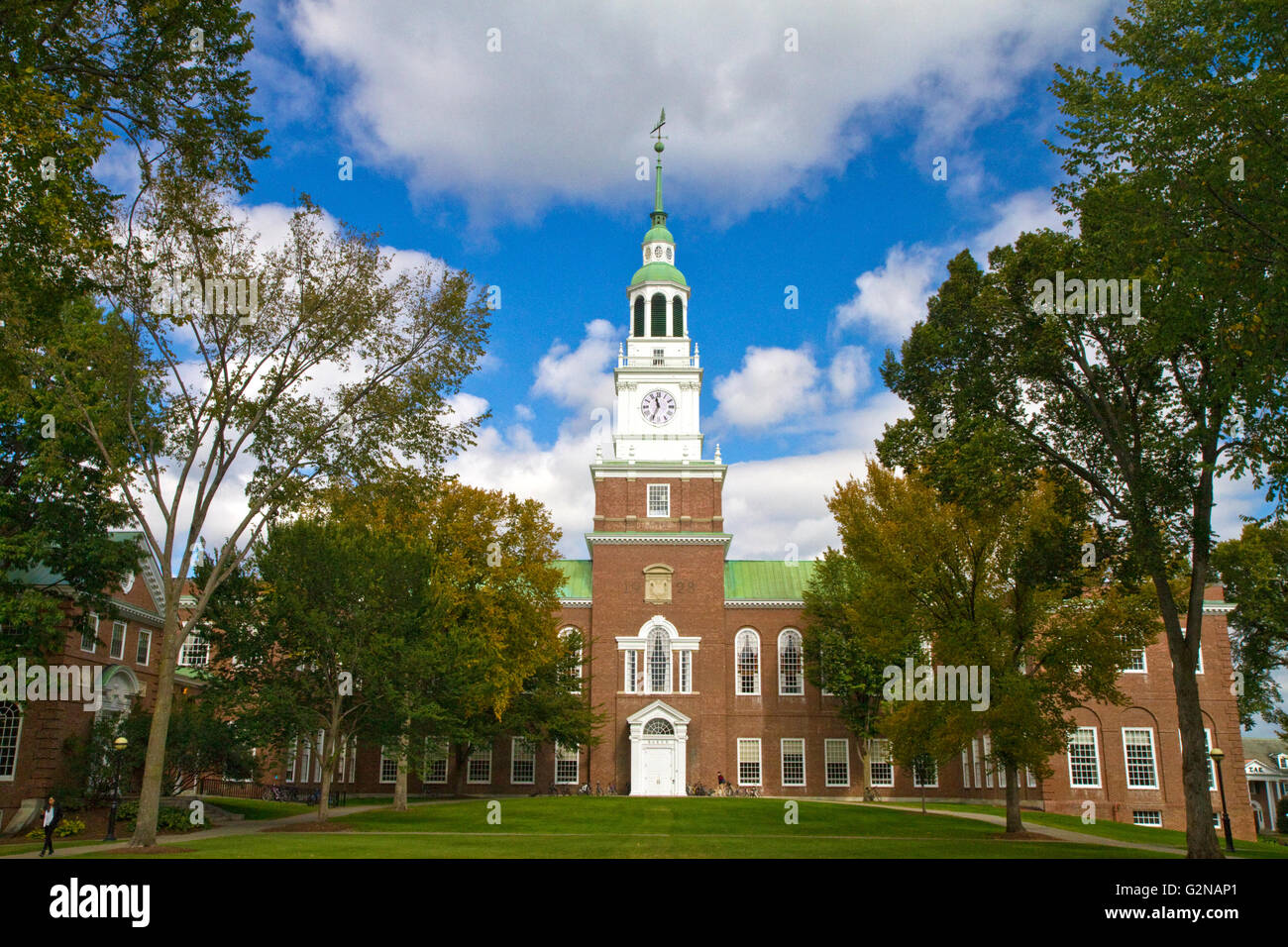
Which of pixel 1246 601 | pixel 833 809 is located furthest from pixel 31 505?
pixel 1246 601

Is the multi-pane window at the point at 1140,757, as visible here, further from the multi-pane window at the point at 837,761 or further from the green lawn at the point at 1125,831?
the multi-pane window at the point at 837,761

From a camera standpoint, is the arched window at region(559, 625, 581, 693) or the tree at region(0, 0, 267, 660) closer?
the tree at region(0, 0, 267, 660)

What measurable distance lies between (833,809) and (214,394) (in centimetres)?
2711

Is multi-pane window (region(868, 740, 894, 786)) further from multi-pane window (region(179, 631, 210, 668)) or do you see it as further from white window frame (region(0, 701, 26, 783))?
white window frame (region(0, 701, 26, 783))

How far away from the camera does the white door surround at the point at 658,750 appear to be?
47844mm

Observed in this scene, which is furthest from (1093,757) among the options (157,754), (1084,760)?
(157,754)

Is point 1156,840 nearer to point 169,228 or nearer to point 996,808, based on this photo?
point 996,808

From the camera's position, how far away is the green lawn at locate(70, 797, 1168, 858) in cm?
2159

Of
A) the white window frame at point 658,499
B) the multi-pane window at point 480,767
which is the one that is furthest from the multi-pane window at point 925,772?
the multi-pane window at point 480,767

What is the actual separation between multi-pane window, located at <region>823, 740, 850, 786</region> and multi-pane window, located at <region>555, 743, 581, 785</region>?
1329cm

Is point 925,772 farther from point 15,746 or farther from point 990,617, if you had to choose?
point 15,746

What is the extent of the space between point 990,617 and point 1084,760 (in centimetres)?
2622

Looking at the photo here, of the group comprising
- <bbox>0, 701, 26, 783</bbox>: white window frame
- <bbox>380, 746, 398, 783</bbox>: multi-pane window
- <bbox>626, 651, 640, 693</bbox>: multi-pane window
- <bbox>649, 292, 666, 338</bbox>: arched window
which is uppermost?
<bbox>649, 292, 666, 338</bbox>: arched window

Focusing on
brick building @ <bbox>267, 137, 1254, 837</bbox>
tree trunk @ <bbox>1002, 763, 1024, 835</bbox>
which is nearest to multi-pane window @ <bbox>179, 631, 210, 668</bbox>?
brick building @ <bbox>267, 137, 1254, 837</bbox>
